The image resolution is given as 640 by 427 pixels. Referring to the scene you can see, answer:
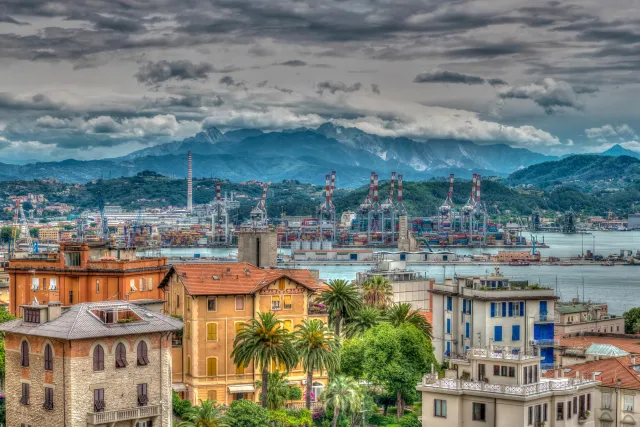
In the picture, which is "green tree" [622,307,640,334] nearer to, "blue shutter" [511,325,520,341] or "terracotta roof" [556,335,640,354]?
"terracotta roof" [556,335,640,354]

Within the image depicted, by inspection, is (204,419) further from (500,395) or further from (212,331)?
(212,331)

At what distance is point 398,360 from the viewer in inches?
1644

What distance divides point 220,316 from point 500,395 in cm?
1377

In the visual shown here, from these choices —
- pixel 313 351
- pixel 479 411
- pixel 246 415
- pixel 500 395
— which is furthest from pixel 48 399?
pixel 313 351

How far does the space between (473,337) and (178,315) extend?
12857 mm

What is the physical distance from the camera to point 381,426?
38.4m

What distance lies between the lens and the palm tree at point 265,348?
36.5m

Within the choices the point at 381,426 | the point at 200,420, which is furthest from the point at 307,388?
the point at 200,420

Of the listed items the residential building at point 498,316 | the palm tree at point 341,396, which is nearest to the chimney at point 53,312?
the palm tree at point 341,396

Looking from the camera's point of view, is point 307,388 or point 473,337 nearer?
point 307,388

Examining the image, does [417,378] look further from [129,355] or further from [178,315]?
[129,355]

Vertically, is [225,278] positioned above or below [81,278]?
above

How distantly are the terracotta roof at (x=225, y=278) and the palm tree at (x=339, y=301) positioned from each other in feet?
8.52

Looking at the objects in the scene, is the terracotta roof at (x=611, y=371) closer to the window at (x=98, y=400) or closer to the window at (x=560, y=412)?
the window at (x=560, y=412)
